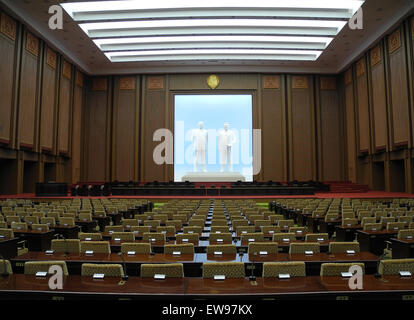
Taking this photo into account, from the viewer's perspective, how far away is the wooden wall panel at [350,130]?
22156 mm

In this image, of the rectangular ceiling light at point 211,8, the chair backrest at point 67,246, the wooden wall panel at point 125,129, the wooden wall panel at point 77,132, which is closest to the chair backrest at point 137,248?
the chair backrest at point 67,246

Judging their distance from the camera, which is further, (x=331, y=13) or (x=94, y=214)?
(x=331, y=13)

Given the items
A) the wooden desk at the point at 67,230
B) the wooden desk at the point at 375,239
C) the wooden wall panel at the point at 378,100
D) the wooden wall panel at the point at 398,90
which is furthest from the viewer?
the wooden wall panel at the point at 378,100

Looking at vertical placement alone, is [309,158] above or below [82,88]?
below

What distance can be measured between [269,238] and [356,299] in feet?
9.05

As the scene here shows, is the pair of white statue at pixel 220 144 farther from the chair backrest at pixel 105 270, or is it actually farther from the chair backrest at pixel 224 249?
the chair backrest at pixel 105 270

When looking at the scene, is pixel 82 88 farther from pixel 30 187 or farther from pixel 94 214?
pixel 94 214

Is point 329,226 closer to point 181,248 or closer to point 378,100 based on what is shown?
point 181,248

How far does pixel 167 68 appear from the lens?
23500mm

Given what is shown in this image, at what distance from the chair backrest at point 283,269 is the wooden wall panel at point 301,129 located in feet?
69.5

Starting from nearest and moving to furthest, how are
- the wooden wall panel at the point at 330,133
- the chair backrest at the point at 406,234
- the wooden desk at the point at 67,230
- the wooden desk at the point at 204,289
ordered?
the wooden desk at the point at 204,289 → the chair backrest at the point at 406,234 → the wooden desk at the point at 67,230 → the wooden wall panel at the point at 330,133

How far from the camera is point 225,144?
907 inches

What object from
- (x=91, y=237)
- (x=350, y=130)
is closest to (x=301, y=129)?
(x=350, y=130)
